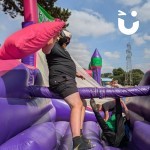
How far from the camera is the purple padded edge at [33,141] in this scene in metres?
1.73

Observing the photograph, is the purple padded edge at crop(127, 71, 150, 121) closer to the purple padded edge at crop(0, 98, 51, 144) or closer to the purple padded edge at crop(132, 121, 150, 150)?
the purple padded edge at crop(132, 121, 150, 150)

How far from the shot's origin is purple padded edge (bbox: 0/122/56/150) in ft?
5.69

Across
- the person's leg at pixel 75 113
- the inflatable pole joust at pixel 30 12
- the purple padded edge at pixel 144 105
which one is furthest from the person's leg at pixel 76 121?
the inflatable pole joust at pixel 30 12

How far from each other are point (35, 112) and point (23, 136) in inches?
23.7

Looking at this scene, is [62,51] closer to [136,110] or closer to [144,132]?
[144,132]

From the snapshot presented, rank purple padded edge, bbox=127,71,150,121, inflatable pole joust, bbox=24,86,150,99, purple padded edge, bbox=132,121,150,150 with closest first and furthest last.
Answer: purple padded edge, bbox=132,121,150,150 → inflatable pole joust, bbox=24,86,150,99 → purple padded edge, bbox=127,71,150,121

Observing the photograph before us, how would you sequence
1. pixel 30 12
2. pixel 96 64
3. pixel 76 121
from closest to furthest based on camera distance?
pixel 76 121 < pixel 30 12 < pixel 96 64

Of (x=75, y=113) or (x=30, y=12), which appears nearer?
(x=75, y=113)

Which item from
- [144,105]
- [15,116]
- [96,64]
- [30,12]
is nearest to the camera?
[15,116]

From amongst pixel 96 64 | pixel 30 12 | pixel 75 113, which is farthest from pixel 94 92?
pixel 96 64

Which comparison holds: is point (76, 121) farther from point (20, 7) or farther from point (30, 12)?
point (20, 7)

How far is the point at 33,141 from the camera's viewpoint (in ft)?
5.94

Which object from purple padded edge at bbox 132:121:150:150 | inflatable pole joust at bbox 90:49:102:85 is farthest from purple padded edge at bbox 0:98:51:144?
inflatable pole joust at bbox 90:49:102:85

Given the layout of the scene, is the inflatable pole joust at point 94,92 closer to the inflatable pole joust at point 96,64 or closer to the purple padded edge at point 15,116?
the purple padded edge at point 15,116
